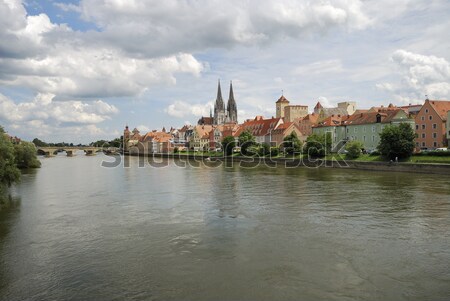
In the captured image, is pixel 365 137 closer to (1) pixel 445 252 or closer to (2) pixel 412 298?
(1) pixel 445 252

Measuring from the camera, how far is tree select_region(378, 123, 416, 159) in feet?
156

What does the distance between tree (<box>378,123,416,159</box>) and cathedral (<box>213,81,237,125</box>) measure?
112 metres

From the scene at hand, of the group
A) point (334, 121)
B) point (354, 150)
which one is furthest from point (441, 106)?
point (334, 121)

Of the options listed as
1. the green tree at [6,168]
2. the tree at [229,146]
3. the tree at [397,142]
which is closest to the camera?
the green tree at [6,168]

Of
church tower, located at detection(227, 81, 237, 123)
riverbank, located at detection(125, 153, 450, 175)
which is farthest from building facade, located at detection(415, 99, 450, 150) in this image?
church tower, located at detection(227, 81, 237, 123)

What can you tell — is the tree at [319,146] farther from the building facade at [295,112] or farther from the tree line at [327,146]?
the building facade at [295,112]

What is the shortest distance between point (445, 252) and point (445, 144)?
149 ft

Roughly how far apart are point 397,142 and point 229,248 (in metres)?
38.6

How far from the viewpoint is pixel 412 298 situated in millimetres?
10430

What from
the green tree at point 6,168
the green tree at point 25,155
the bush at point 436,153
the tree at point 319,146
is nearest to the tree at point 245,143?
the tree at point 319,146

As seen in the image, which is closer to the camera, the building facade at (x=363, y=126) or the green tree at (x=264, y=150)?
the building facade at (x=363, y=126)

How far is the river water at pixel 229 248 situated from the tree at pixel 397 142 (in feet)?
71.1

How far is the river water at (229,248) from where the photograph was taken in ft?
36.6

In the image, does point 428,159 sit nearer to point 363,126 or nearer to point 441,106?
point 441,106
